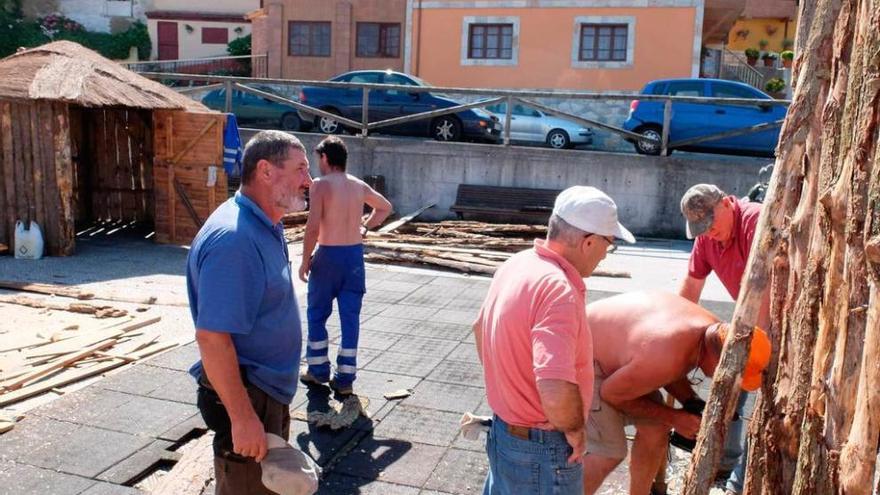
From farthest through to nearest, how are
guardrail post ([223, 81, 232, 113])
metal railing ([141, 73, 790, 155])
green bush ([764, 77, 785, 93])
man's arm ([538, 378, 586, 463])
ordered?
green bush ([764, 77, 785, 93])
guardrail post ([223, 81, 232, 113])
metal railing ([141, 73, 790, 155])
man's arm ([538, 378, 586, 463])

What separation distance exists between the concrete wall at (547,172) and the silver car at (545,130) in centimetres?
301

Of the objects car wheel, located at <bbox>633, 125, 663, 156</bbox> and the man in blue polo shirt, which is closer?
the man in blue polo shirt

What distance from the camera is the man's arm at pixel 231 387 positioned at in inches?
112

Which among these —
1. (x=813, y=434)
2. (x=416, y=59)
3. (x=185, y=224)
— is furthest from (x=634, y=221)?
(x=416, y=59)

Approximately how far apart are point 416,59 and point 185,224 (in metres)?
15.6

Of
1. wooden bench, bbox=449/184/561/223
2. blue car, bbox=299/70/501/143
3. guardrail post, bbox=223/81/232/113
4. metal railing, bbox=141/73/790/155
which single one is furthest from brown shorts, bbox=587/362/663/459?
guardrail post, bbox=223/81/232/113

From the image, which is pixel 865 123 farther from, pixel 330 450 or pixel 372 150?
pixel 372 150

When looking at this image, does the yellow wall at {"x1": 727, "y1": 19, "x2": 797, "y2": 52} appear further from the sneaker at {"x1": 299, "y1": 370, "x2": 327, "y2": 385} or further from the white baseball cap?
the white baseball cap

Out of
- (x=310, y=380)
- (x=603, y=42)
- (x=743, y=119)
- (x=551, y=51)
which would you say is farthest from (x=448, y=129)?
(x=310, y=380)

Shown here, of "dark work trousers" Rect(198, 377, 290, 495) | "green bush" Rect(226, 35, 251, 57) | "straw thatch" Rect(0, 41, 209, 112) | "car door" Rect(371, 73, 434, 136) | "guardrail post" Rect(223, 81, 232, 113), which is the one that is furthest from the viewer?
"green bush" Rect(226, 35, 251, 57)

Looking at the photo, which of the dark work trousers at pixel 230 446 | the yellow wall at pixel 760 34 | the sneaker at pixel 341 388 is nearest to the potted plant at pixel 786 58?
the yellow wall at pixel 760 34

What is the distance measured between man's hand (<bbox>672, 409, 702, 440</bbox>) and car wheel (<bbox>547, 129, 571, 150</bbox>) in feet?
45.6

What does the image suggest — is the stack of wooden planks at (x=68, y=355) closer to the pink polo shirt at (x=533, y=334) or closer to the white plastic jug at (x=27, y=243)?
the white plastic jug at (x=27, y=243)

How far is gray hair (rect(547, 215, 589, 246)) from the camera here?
2.98m
